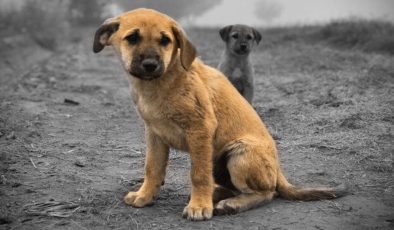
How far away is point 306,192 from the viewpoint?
4941 millimetres

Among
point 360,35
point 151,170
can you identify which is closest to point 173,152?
point 151,170

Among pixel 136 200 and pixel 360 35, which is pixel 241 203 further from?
pixel 360 35

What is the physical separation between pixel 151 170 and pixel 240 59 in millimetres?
5037

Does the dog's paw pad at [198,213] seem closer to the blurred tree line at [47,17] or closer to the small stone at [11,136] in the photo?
the small stone at [11,136]

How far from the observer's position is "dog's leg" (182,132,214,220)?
452cm

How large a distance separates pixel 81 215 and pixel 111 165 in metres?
1.72

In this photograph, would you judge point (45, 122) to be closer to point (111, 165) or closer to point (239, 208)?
point (111, 165)

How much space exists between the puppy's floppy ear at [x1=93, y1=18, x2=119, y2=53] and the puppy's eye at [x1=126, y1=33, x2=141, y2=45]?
283 mm

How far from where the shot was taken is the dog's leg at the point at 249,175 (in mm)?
4688

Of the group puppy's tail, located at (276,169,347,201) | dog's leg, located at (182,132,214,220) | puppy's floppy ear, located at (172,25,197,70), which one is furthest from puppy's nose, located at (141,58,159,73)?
puppy's tail, located at (276,169,347,201)

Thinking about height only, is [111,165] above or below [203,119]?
below

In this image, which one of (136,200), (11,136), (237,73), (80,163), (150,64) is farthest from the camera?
(237,73)

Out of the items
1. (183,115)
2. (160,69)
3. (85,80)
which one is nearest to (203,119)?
(183,115)

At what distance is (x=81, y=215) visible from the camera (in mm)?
4684
